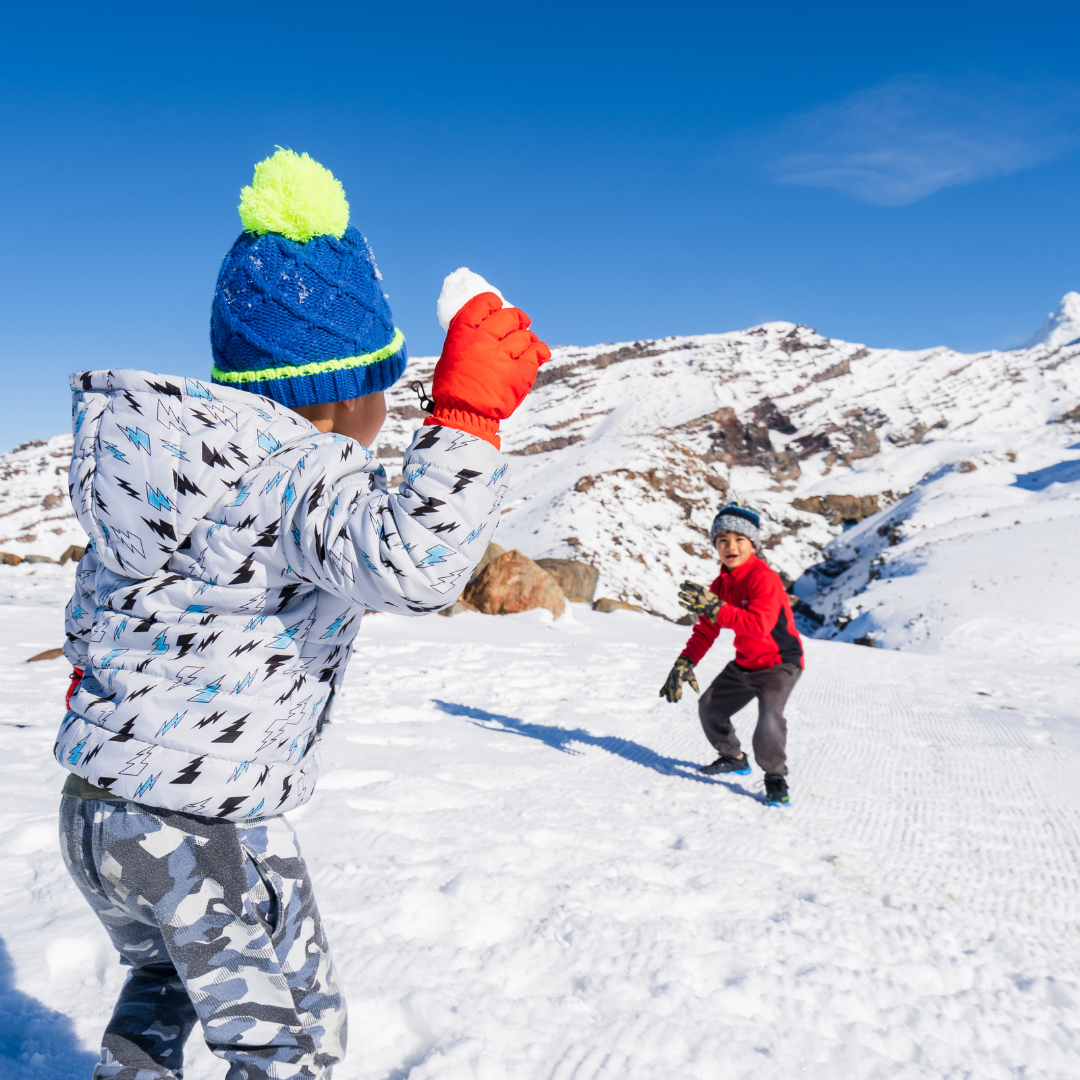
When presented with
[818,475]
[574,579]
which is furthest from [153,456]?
[818,475]

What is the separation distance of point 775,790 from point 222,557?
3120 mm

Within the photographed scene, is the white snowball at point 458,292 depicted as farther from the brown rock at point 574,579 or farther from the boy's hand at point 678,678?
the brown rock at point 574,579

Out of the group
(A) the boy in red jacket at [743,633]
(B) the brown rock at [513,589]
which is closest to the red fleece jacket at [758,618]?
(A) the boy in red jacket at [743,633]

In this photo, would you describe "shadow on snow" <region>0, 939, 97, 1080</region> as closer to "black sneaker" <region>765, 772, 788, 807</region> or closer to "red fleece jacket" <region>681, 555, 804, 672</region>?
"black sneaker" <region>765, 772, 788, 807</region>

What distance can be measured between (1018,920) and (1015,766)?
212cm

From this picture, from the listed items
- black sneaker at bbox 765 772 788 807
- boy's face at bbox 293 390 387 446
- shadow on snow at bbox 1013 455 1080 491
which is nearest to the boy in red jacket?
black sneaker at bbox 765 772 788 807

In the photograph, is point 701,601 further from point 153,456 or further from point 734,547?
point 153,456

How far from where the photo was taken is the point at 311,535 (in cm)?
96

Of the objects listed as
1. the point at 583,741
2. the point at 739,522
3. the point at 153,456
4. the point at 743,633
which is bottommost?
the point at 583,741

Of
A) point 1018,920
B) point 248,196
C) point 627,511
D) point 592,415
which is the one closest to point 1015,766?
point 1018,920

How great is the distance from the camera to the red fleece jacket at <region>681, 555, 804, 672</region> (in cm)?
374

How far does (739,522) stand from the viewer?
3852mm

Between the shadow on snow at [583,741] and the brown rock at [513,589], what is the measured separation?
16.6ft

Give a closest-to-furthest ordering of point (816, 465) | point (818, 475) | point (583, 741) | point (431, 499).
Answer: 1. point (431, 499)
2. point (583, 741)
3. point (818, 475)
4. point (816, 465)
